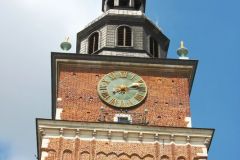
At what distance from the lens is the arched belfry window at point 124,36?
1433 inches

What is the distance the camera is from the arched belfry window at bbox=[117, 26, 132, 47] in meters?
36.4

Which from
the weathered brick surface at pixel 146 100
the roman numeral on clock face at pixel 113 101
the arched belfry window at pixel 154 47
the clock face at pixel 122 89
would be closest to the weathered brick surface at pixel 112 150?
the weathered brick surface at pixel 146 100

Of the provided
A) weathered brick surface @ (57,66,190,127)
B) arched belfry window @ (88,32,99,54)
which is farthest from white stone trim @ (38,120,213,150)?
arched belfry window @ (88,32,99,54)

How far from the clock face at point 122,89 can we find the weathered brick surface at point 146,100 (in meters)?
0.23

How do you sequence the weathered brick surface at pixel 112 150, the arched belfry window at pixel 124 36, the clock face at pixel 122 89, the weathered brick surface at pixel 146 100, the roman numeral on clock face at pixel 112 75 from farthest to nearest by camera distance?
the arched belfry window at pixel 124 36, the roman numeral on clock face at pixel 112 75, the clock face at pixel 122 89, the weathered brick surface at pixel 146 100, the weathered brick surface at pixel 112 150

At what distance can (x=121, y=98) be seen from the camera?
33531 millimetres

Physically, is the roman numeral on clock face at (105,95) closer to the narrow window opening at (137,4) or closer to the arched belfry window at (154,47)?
the arched belfry window at (154,47)

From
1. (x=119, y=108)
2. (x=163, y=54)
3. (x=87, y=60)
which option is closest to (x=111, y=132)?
(x=119, y=108)

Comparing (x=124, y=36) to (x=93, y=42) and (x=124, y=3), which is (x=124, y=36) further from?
(x=124, y=3)

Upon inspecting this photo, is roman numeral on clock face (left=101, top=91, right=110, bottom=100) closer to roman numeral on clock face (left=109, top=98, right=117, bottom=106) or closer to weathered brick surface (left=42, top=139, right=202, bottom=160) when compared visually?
roman numeral on clock face (left=109, top=98, right=117, bottom=106)

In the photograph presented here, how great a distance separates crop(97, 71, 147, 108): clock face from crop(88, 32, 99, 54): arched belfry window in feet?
8.80

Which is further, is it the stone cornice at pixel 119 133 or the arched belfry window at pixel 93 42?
the arched belfry window at pixel 93 42

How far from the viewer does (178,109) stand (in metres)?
33.4

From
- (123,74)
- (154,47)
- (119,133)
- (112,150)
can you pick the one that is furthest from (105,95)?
(154,47)
